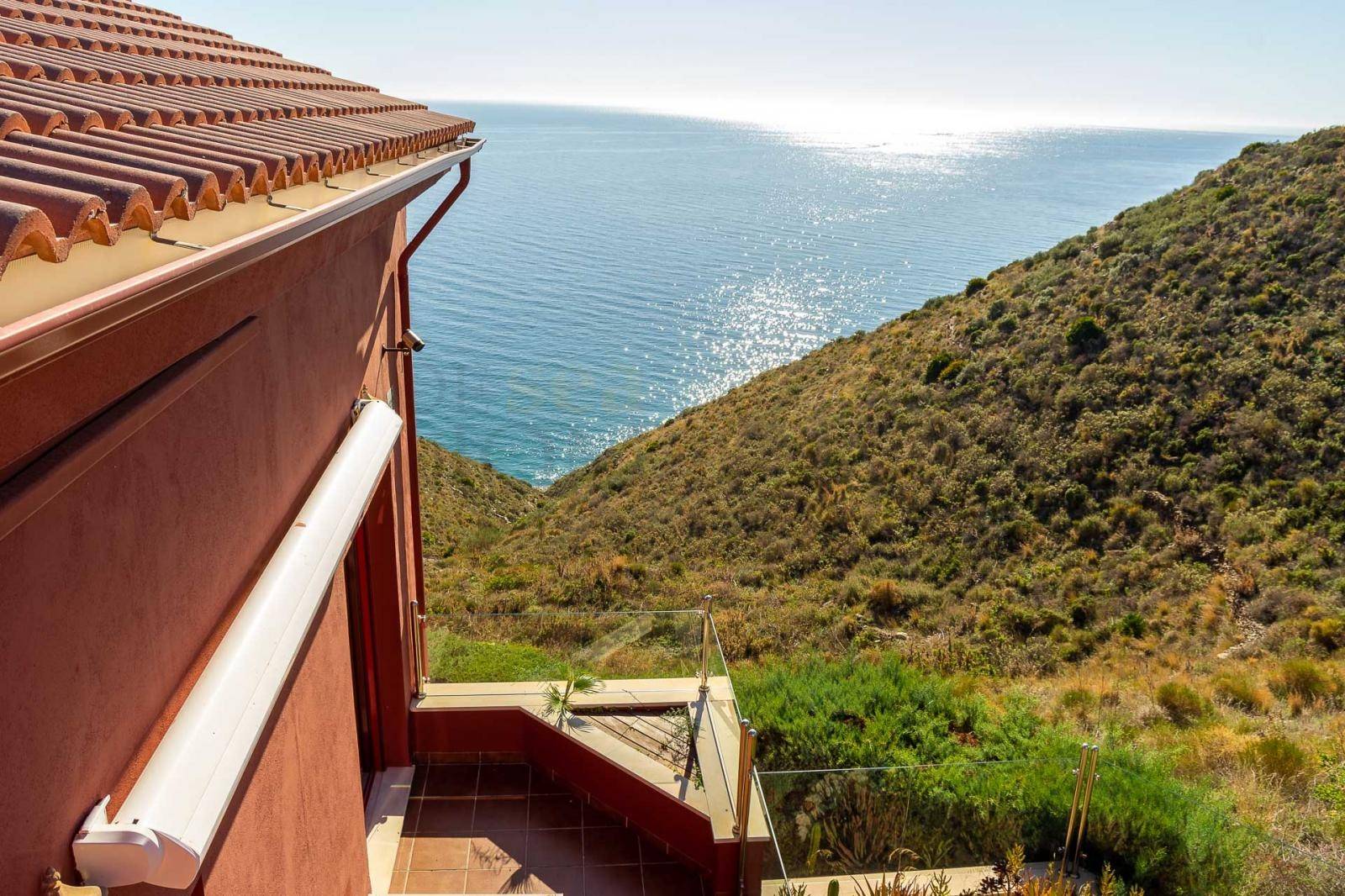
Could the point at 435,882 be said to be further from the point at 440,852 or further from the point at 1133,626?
the point at 1133,626

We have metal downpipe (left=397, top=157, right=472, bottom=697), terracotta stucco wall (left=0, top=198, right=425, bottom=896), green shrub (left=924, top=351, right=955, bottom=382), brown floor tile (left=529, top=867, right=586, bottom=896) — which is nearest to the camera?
terracotta stucco wall (left=0, top=198, right=425, bottom=896)

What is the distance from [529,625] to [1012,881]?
12.9 ft

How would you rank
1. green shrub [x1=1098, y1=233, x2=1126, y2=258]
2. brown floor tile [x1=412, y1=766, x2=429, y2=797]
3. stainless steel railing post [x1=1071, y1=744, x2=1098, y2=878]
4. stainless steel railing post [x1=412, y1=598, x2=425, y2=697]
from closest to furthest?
stainless steel railing post [x1=1071, y1=744, x2=1098, y2=878] < brown floor tile [x1=412, y1=766, x2=429, y2=797] < stainless steel railing post [x1=412, y1=598, x2=425, y2=697] < green shrub [x1=1098, y1=233, x2=1126, y2=258]

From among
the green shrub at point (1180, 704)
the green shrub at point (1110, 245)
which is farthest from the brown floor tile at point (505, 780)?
the green shrub at point (1110, 245)

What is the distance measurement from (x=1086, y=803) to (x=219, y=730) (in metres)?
4.64

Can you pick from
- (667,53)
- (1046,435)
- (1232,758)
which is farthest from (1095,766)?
(667,53)

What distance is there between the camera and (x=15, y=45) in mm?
3670

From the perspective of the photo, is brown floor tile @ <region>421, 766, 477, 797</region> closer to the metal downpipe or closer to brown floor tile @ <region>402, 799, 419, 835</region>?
brown floor tile @ <region>402, 799, 419, 835</region>

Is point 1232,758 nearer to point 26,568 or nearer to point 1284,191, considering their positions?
point 26,568

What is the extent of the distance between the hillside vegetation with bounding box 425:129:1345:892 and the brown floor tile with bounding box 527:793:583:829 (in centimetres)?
153

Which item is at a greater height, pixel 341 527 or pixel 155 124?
pixel 155 124

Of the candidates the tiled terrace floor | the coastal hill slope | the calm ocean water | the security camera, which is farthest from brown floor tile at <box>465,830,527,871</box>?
the calm ocean water

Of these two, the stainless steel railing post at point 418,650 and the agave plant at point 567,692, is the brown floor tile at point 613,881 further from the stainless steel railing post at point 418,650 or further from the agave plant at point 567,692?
the stainless steel railing post at point 418,650

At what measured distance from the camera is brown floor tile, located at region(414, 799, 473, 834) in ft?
20.6
